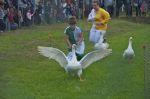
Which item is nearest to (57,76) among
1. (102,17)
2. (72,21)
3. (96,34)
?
(72,21)

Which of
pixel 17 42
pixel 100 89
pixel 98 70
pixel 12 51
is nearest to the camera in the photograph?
pixel 100 89

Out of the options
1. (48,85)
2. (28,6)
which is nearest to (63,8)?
(28,6)

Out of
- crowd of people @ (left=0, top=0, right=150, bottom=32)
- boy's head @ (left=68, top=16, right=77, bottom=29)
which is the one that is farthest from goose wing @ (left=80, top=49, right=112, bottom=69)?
crowd of people @ (left=0, top=0, right=150, bottom=32)

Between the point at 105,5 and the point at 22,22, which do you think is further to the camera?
the point at 105,5

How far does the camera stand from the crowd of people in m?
28.4

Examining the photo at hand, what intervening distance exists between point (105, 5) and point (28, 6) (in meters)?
9.48

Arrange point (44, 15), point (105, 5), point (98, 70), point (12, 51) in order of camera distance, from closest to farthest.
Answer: point (98, 70) → point (12, 51) → point (44, 15) → point (105, 5)

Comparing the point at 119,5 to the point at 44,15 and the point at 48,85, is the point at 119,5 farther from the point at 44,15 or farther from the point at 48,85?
the point at 48,85

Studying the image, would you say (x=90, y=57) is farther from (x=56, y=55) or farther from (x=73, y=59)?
(x=56, y=55)

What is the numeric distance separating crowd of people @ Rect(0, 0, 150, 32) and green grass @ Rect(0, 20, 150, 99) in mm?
2922

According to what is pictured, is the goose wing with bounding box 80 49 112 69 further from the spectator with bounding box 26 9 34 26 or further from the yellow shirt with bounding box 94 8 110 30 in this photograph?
the spectator with bounding box 26 9 34 26

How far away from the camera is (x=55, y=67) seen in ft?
59.5

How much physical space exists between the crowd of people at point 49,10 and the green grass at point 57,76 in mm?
2922

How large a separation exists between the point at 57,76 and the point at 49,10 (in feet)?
58.4
